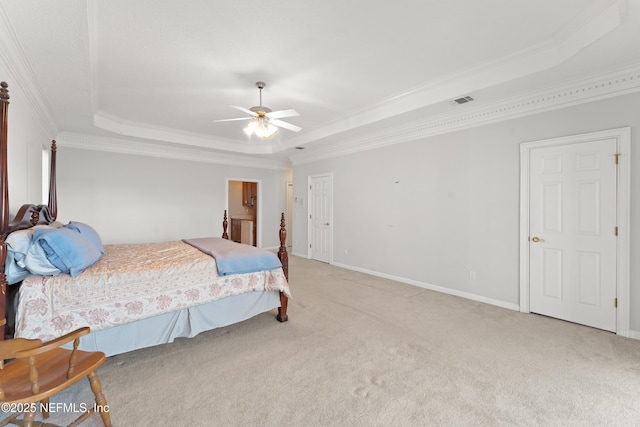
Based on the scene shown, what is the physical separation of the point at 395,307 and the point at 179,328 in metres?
Result: 2.41

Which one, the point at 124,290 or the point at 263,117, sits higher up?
the point at 263,117

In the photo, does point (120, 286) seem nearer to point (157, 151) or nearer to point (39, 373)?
point (39, 373)

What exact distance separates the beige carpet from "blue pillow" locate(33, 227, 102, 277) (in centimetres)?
84

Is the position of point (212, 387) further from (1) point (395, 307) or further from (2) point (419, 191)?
(2) point (419, 191)

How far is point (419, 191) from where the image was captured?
14.5ft

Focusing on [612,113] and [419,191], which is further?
[419,191]

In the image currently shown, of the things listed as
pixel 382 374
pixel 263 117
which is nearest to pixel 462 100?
pixel 263 117

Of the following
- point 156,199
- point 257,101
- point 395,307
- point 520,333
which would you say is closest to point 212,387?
point 395,307

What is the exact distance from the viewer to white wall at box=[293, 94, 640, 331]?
3029mm

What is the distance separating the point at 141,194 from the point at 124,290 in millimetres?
4161

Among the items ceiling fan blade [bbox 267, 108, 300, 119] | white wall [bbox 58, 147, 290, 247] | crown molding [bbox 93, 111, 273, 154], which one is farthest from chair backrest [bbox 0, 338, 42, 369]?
white wall [bbox 58, 147, 290, 247]

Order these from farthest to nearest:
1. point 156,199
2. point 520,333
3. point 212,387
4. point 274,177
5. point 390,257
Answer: point 274,177 < point 156,199 < point 390,257 < point 520,333 < point 212,387

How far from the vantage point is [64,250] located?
2.04 metres

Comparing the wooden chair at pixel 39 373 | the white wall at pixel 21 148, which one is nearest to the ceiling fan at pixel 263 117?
the white wall at pixel 21 148
